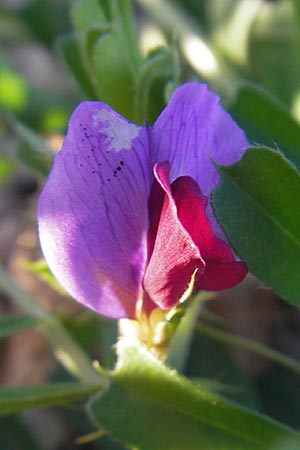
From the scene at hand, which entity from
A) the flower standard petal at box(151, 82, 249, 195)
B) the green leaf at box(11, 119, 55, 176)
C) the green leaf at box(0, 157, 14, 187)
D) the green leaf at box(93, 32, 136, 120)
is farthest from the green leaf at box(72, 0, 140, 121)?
the green leaf at box(0, 157, 14, 187)

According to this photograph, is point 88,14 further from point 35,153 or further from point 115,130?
point 115,130

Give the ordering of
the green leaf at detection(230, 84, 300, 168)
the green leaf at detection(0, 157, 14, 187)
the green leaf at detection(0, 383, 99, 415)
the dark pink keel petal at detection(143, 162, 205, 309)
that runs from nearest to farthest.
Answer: the dark pink keel petal at detection(143, 162, 205, 309), the green leaf at detection(0, 383, 99, 415), the green leaf at detection(230, 84, 300, 168), the green leaf at detection(0, 157, 14, 187)

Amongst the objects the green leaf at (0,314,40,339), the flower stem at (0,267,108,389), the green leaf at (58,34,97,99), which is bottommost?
the flower stem at (0,267,108,389)

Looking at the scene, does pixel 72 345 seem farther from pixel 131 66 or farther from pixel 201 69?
pixel 201 69

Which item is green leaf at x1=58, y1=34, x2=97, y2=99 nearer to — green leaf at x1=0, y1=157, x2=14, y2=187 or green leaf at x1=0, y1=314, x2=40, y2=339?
green leaf at x1=0, y1=314, x2=40, y2=339

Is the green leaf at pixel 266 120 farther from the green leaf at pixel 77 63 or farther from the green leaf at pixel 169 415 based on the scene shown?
the green leaf at pixel 169 415

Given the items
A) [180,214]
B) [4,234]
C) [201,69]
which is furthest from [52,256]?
[4,234]

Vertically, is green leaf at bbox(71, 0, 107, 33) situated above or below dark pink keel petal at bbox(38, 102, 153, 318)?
above

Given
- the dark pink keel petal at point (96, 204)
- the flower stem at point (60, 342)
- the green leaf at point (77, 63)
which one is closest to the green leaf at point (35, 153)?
the green leaf at point (77, 63)
